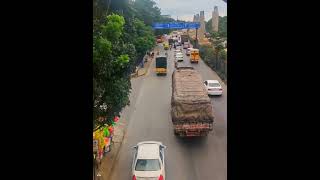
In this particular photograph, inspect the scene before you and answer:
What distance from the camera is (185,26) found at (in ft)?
86.1

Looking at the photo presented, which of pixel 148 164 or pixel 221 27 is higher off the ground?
pixel 221 27

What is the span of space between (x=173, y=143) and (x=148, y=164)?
289cm

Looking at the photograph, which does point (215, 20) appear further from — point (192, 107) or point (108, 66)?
point (108, 66)

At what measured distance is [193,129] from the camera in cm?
1136

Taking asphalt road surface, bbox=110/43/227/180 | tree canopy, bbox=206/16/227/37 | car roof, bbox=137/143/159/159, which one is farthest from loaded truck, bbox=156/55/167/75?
car roof, bbox=137/143/159/159

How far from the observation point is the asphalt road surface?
9969 millimetres

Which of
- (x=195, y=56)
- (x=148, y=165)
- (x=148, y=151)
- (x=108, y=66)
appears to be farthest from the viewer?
(x=195, y=56)

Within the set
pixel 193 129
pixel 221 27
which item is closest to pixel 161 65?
pixel 221 27

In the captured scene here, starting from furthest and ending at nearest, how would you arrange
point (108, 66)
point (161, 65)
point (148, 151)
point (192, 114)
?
point (161, 65) < point (192, 114) < point (148, 151) < point (108, 66)
